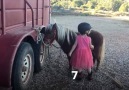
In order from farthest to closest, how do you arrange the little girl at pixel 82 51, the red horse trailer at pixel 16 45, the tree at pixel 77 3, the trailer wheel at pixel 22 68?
the tree at pixel 77 3 → the little girl at pixel 82 51 → the trailer wheel at pixel 22 68 → the red horse trailer at pixel 16 45

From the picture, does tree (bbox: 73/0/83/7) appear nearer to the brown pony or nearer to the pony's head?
the brown pony

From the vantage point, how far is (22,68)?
4.02 metres

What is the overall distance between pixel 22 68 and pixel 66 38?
1139 millimetres

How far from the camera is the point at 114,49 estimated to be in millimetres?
8414

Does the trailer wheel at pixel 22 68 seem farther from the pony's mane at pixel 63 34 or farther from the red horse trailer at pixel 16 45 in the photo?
the pony's mane at pixel 63 34

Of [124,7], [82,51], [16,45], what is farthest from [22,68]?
[124,7]

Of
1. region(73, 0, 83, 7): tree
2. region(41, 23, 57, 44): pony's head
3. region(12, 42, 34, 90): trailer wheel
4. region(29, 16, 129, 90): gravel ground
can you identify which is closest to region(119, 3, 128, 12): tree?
region(73, 0, 83, 7): tree

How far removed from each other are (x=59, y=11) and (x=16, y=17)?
21.1 m

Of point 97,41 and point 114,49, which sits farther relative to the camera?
point 114,49

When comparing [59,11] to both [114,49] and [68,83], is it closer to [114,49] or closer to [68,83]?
[114,49]

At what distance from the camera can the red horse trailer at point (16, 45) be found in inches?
138

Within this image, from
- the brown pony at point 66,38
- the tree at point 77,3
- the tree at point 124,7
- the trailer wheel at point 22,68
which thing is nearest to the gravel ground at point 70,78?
the trailer wheel at point 22,68

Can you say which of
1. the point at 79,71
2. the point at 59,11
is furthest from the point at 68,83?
the point at 59,11

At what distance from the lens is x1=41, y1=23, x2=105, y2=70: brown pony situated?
15.2ft
